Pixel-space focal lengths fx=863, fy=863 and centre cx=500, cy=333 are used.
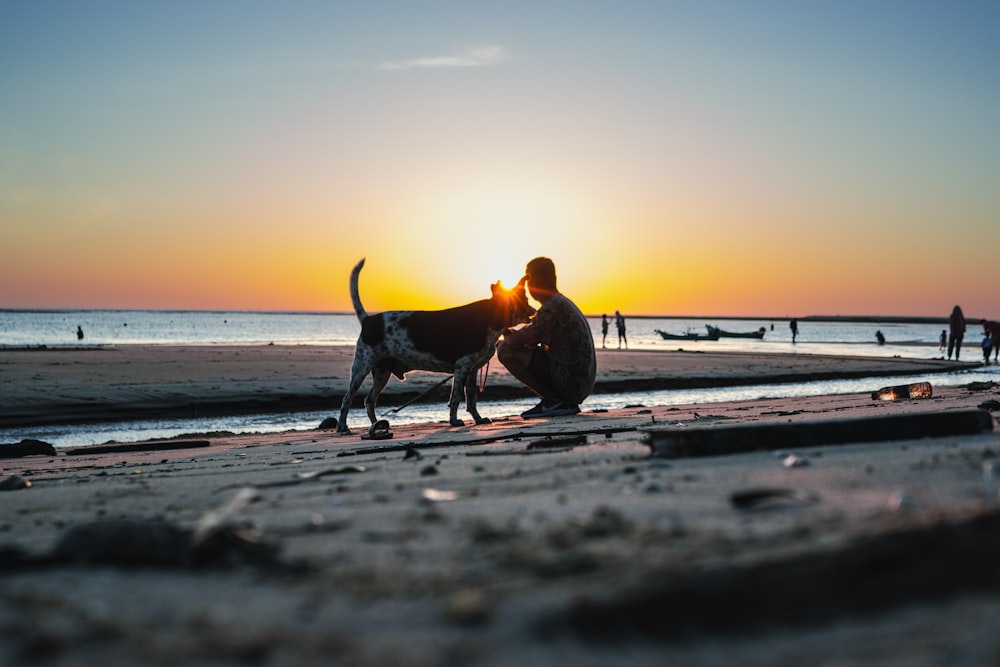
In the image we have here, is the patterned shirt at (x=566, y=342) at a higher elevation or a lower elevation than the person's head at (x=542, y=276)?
lower

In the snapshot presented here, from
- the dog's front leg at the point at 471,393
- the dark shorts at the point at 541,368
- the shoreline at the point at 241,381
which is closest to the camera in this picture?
the dark shorts at the point at 541,368

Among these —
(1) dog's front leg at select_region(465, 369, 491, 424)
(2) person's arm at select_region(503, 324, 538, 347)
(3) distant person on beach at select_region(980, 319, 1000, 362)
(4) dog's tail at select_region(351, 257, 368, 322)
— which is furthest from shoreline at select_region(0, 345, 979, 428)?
(2) person's arm at select_region(503, 324, 538, 347)

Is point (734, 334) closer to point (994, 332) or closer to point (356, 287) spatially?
point (994, 332)

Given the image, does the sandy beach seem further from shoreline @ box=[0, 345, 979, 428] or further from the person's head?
shoreline @ box=[0, 345, 979, 428]

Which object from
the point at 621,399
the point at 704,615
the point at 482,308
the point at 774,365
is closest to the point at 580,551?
the point at 704,615

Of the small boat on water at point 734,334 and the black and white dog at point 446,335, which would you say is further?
the small boat on water at point 734,334

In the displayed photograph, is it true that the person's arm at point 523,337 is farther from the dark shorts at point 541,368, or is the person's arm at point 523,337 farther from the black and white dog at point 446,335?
the black and white dog at point 446,335

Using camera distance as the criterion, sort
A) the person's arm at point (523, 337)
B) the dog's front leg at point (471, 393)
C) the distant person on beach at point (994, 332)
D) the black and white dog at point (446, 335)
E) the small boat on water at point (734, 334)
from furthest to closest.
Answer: the small boat on water at point (734, 334)
the distant person on beach at point (994, 332)
the dog's front leg at point (471, 393)
the black and white dog at point (446, 335)
the person's arm at point (523, 337)

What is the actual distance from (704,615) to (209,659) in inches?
39.2

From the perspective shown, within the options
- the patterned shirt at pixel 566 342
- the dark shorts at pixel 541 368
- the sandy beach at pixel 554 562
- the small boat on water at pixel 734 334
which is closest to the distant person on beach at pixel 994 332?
the patterned shirt at pixel 566 342

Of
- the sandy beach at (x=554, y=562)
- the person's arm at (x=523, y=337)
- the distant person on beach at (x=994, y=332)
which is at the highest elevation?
the person's arm at (x=523, y=337)

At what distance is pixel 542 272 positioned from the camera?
33.2 ft

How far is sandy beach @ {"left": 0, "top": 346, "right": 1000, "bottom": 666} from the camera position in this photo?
5.57ft

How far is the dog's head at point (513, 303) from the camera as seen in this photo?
33.8 ft
